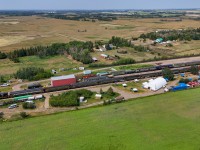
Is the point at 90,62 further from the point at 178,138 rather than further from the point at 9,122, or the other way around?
the point at 178,138

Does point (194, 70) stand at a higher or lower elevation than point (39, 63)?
higher

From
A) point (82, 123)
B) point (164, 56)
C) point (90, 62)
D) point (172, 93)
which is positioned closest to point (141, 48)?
point (164, 56)

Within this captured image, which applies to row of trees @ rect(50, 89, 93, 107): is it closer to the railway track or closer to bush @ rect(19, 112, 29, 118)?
the railway track

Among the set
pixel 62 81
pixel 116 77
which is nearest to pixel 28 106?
pixel 62 81

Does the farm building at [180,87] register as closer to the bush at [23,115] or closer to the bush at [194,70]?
the bush at [194,70]

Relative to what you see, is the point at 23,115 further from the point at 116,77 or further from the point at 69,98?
the point at 116,77

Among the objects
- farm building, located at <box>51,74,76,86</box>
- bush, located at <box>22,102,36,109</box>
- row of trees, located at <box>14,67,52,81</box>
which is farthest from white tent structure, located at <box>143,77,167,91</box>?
row of trees, located at <box>14,67,52,81</box>

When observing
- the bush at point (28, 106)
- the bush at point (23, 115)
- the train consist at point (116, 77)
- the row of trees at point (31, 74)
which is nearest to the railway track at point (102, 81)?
the train consist at point (116, 77)
